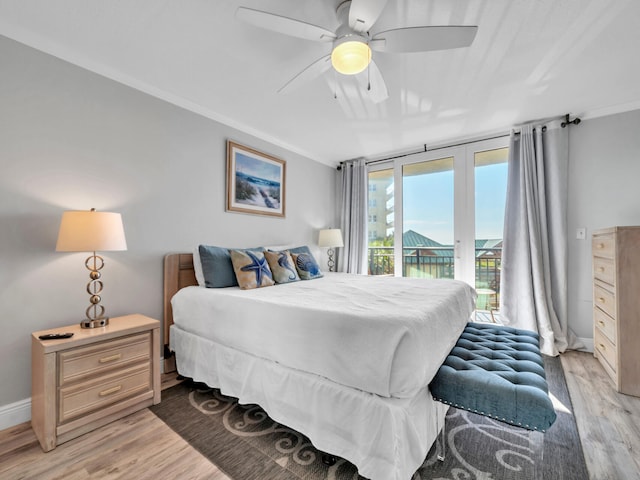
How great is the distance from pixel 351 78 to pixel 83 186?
2.20 meters

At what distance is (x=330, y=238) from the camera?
4.08 m

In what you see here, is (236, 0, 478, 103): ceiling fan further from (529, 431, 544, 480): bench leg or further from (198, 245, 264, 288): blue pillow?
(529, 431, 544, 480): bench leg

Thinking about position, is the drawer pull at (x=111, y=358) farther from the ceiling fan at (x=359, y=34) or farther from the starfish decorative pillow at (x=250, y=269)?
the ceiling fan at (x=359, y=34)

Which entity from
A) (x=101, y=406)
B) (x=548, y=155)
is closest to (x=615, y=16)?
(x=548, y=155)

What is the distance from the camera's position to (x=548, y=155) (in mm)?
3053

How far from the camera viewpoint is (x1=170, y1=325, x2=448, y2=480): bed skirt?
3.96 feet

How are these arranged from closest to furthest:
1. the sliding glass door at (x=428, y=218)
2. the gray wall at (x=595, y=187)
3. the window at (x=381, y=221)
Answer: the gray wall at (x=595, y=187) < the sliding glass door at (x=428, y=218) < the window at (x=381, y=221)

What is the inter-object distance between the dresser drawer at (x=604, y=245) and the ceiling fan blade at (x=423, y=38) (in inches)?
81.0

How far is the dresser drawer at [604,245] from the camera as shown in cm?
227

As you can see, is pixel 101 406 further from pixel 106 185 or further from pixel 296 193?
pixel 296 193

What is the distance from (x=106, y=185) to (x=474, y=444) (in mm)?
Answer: 3033

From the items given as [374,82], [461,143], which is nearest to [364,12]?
[374,82]

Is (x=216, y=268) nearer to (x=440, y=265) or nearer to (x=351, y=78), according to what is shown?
(x=351, y=78)

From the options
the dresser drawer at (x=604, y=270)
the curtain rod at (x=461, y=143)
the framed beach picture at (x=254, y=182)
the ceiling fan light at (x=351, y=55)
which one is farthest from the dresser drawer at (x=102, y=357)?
the curtain rod at (x=461, y=143)
